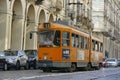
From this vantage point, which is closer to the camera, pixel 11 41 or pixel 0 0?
pixel 0 0

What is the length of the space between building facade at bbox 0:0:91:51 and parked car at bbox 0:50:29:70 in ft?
18.8

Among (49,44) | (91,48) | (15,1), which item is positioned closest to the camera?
(49,44)

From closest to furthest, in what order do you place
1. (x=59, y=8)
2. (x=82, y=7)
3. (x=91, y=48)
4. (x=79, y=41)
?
(x=79, y=41), (x=91, y=48), (x=59, y=8), (x=82, y=7)

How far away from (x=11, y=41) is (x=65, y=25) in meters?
15.3

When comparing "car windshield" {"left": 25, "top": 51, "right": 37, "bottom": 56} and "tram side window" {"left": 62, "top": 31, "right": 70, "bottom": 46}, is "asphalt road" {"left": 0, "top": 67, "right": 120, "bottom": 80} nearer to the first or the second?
"tram side window" {"left": 62, "top": 31, "right": 70, "bottom": 46}

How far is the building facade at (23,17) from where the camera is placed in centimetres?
4100

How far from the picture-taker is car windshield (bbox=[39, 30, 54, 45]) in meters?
29.3

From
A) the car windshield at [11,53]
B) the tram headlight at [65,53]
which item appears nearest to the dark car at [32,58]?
the car windshield at [11,53]

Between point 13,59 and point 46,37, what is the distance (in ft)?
17.5

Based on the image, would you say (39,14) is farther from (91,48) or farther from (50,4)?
(91,48)

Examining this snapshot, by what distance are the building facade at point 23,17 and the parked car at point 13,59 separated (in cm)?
572

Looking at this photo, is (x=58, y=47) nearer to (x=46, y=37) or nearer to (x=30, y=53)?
(x=46, y=37)

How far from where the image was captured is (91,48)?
37406mm

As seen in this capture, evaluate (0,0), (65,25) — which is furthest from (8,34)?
(65,25)
